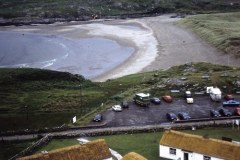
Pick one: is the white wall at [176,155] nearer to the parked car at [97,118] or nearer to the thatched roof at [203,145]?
the thatched roof at [203,145]

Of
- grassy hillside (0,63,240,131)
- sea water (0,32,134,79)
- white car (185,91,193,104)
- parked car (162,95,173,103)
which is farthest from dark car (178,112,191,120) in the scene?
sea water (0,32,134,79)

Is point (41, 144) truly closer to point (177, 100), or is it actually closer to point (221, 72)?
point (177, 100)

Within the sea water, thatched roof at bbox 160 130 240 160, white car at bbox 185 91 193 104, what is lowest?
the sea water

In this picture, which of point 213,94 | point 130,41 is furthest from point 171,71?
point 130,41

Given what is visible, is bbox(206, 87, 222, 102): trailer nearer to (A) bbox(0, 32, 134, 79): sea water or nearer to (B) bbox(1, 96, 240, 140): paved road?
(B) bbox(1, 96, 240, 140): paved road

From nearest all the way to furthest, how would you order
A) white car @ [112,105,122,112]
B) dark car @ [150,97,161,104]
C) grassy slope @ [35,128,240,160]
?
grassy slope @ [35,128,240,160]
white car @ [112,105,122,112]
dark car @ [150,97,161,104]

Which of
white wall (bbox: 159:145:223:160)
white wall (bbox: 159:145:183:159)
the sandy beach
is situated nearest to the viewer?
white wall (bbox: 159:145:223:160)

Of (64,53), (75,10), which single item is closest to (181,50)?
(64,53)

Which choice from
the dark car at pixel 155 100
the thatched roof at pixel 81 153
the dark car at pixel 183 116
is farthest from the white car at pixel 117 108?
the thatched roof at pixel 81 153
